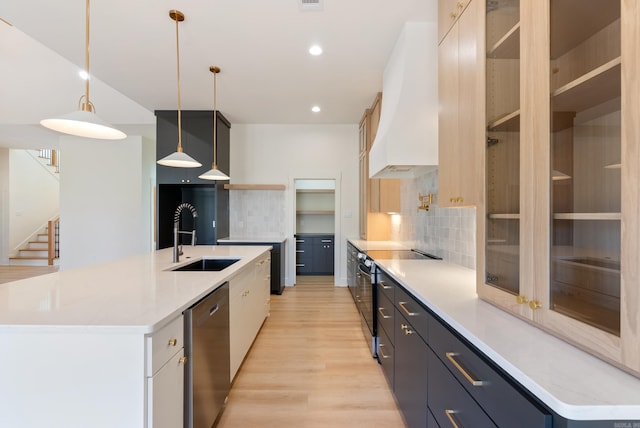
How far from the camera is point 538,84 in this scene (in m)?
0.99

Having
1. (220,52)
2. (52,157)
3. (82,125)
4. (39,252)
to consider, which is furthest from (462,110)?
(52,157)

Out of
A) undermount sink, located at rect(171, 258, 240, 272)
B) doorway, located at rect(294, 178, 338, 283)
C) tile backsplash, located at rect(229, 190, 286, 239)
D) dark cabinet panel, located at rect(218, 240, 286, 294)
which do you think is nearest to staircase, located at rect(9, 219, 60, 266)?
tile backsplash, located at rect(229, 190, 286, 239)

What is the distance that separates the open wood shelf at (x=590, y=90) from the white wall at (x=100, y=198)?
6552 mm

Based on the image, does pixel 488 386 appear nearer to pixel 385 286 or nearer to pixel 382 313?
pixel 385 286

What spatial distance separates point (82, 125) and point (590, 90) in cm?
216

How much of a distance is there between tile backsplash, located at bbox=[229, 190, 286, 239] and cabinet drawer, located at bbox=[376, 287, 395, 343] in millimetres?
3104

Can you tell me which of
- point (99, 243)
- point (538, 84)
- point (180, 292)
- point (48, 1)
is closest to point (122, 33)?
point (48, 1)

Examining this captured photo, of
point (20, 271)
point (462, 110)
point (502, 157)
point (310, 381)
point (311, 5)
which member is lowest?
point (310, 381)

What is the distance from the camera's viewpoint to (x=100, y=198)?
575 cm

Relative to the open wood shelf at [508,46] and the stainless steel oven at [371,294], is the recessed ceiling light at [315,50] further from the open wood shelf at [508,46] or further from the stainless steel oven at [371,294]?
the stainless steel oven at [371,294]

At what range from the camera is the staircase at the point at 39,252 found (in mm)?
6934

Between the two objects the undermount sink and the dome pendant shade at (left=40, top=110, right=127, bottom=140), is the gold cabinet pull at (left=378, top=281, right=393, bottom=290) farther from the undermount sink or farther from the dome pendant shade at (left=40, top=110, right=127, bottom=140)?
the dome pendant shade at (left=40, top=110, right=127, bottom=140)

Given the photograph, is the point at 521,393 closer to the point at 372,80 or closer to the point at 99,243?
the point at 372,80

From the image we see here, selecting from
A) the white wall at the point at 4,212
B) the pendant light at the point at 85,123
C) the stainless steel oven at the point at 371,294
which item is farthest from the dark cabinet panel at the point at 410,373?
the white wall at the point at 4,212
